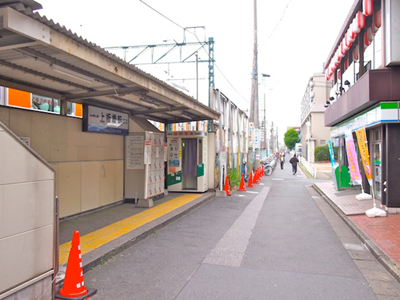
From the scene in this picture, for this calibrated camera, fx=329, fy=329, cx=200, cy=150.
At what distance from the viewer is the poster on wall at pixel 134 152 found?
33.4ft

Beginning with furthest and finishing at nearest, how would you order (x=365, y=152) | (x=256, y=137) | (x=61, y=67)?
1. (x=256, y=137)
2. (x=365, y=152)
3. (x=61, y=67)

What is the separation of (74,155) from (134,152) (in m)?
2.34

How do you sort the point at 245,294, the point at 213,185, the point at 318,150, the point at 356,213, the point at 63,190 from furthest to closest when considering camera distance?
the point at 318,150, the point at 213,185, the point at 356,213, the point at 63,190, the point at 245,294

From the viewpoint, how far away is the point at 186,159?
1352 cm

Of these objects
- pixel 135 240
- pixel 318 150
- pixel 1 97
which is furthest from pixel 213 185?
pixel 318 150

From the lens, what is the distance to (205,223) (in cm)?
858

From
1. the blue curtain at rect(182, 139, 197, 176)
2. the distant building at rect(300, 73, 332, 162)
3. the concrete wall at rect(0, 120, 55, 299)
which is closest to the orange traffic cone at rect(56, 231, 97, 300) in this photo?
the concrete wall at rect(0, 120, 55, 299)

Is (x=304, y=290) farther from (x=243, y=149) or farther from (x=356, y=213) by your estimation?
(x=243, y=149)

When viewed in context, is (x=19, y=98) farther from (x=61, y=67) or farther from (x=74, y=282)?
(x=74, y=282)

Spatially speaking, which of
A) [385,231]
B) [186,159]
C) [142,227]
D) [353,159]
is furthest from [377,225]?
[186,159]

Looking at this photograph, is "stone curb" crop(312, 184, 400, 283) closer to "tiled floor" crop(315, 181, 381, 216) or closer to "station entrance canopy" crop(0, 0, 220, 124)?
"tiled floor" crop(315, 181, 381, 216)

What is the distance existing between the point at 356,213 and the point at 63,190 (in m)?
7.87

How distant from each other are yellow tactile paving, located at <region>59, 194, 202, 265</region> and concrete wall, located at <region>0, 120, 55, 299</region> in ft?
4.72

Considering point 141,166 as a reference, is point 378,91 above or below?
above
